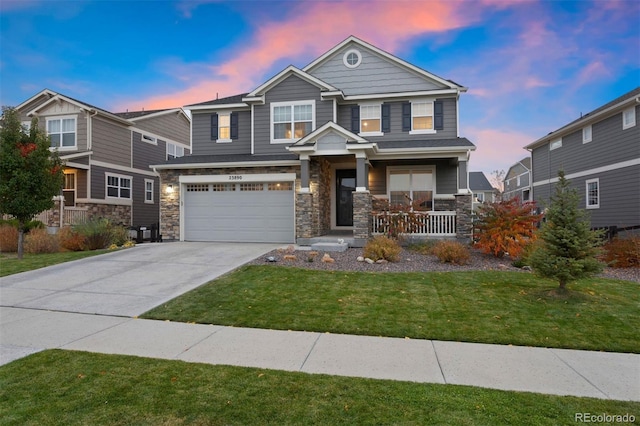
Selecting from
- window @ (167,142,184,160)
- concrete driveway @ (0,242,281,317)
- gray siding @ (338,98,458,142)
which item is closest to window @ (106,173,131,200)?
window @ (167,142,184,160)

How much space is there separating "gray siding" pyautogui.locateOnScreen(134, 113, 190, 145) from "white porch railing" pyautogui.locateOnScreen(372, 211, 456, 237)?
16.7m

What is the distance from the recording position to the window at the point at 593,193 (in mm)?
16347

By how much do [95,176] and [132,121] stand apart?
4181 mm

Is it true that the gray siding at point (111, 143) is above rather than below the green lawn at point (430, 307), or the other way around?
above

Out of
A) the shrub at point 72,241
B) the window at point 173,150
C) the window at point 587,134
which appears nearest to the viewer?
the shrub at point 72,241

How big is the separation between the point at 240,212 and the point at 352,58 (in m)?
8.93

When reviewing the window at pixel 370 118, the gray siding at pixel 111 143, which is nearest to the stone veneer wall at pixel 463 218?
the window at pixel 370 118

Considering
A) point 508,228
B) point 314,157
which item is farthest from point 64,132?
point 508,228

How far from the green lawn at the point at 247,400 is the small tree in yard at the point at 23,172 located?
969 cm

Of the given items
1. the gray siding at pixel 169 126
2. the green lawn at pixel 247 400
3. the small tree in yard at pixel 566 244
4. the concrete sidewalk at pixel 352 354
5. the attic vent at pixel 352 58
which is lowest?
the concrete sidewalk at pixel 352 354

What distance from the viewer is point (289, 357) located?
13.3 feet

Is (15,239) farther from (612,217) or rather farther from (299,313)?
(612,217)

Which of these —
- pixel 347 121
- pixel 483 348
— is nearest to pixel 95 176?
pixel 347 121

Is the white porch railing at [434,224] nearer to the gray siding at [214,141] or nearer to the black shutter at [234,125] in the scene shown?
the gray siding at [214,141]
